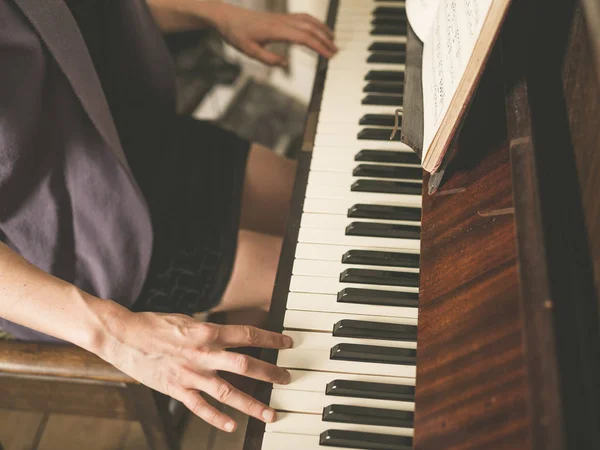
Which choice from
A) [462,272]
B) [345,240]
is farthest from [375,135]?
Result: [462,272]

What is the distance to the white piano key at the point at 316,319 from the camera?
2.90 ft

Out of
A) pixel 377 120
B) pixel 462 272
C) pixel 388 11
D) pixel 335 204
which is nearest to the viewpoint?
pixel 462 272

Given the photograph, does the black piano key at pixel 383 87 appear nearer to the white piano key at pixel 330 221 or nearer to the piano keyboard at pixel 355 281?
the piano keyboard at pixel 355 281

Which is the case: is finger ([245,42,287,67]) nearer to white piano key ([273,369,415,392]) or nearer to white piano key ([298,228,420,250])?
white piano key ([298,228,420,250])

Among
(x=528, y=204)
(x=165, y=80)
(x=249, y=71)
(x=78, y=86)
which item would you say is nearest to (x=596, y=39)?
(x=528, y=204)

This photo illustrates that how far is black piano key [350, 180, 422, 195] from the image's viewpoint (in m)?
1.05

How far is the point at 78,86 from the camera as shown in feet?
3.18

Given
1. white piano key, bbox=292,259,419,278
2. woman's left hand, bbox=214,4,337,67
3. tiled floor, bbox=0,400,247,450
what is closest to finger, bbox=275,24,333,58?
woman's left hand, bbox=214,4,337,67

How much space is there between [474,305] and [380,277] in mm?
248

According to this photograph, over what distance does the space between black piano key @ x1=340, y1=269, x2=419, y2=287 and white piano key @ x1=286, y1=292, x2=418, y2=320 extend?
0.13ft

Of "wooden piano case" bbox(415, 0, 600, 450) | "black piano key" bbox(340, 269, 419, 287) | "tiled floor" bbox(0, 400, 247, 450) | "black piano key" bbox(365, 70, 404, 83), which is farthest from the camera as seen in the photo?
"tiled floor" bbox(0, 400, 247, 450)

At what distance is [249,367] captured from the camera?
805 mm

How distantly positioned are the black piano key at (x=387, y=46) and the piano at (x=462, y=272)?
23cm

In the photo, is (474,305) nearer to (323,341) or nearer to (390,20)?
(323,341)
